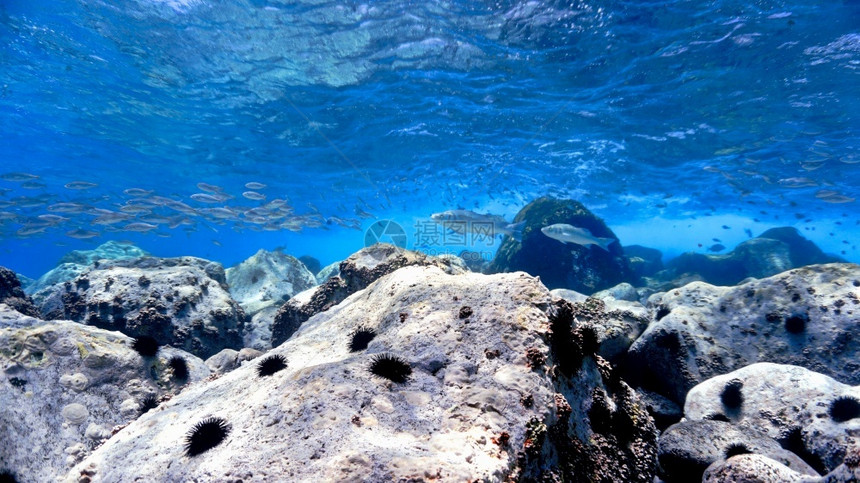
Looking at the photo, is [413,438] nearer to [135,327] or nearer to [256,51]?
[135,327]

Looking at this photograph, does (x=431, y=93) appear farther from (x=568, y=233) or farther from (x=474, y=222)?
(x=568, y=233)

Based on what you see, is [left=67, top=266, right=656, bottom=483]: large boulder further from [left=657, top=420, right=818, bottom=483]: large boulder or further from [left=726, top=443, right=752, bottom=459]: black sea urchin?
[left=726, top=443, right=752, bottom=459]: black sea urchin

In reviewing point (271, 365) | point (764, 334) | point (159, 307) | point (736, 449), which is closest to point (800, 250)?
point (764, 334)

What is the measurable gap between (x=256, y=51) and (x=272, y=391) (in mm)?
19941

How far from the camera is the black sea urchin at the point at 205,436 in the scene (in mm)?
2686

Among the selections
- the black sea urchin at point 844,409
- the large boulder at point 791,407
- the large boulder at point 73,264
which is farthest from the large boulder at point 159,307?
the black sea urchin at point 844,409

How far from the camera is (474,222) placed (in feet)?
53.4

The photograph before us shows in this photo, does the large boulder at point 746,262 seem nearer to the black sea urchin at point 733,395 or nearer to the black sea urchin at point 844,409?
the black sea urchin at point 733,395

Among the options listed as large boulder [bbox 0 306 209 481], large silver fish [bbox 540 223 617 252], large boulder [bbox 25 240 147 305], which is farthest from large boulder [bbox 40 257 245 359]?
large silver fish [bbox 540 223 617 252]

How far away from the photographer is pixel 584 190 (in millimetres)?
39406

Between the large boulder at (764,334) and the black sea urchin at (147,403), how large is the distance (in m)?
6.96

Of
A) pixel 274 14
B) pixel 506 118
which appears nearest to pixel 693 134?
pixel 506 118

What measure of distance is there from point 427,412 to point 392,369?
0.50m

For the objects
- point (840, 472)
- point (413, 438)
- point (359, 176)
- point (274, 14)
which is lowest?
point (840, 472)
